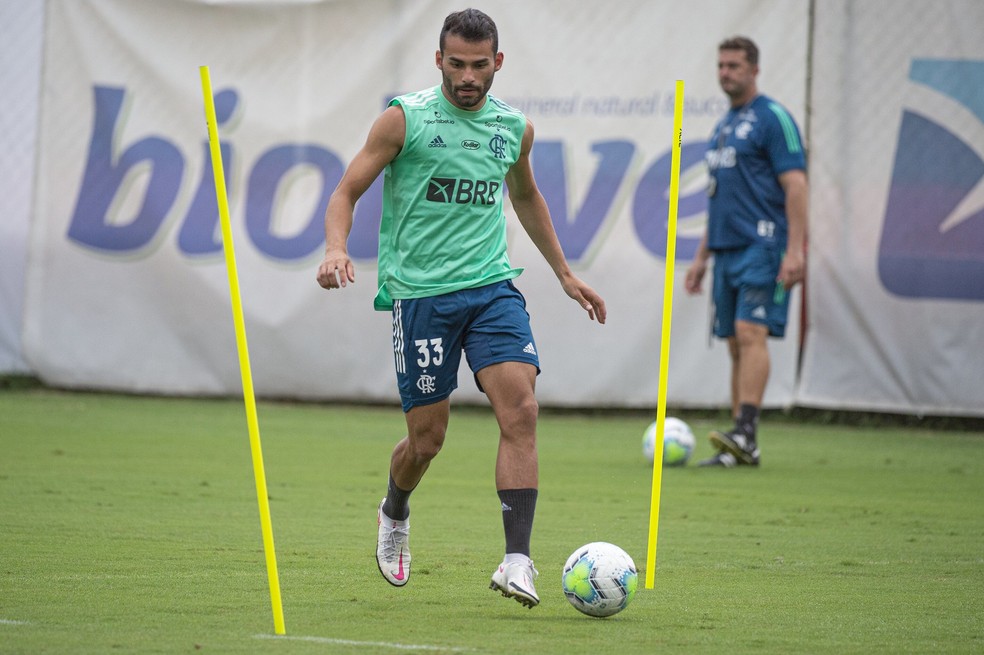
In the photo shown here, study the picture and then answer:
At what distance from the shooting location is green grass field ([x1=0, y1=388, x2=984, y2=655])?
4.46 m

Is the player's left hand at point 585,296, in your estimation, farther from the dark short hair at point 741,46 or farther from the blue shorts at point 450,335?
the dark short hair at point 741,46

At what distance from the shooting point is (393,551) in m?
5.43

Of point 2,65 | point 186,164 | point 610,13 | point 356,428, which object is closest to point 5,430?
point 356,428

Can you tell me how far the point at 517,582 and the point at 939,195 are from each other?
827 cm

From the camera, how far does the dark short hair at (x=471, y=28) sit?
516 cm

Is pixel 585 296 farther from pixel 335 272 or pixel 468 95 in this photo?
pixel 335 272

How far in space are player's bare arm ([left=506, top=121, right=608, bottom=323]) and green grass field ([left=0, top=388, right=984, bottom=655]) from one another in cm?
104

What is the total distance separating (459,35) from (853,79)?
25.3 ft

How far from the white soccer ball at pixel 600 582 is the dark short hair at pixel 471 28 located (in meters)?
1.77

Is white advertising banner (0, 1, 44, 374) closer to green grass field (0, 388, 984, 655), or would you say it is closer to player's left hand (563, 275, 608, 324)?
green grass field (0, 388, 984, 655)

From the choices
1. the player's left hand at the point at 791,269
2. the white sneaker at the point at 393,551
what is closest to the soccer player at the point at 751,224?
the player's left hand at the point at 791,269

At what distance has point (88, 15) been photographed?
13711mm

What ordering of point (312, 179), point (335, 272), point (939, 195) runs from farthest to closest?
point (312, 179), point (939, 195), point (335, 272)

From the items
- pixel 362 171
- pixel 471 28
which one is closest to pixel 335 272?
pixel 362 171
